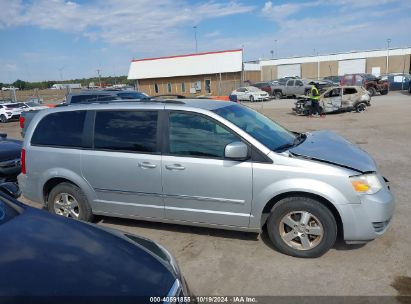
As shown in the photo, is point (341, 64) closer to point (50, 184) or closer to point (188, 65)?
point (188, 65)

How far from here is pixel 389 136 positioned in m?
11.0

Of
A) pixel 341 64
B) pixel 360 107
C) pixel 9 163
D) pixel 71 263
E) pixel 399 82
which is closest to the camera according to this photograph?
pixel 71 263

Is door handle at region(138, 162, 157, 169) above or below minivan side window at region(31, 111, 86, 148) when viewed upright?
below

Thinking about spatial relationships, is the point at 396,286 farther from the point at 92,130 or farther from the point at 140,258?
the point at 92,130

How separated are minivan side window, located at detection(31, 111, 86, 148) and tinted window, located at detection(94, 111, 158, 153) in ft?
1.00

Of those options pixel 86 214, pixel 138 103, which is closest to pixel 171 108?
pixel 138 103

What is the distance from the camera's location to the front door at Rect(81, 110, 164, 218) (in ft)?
13.9

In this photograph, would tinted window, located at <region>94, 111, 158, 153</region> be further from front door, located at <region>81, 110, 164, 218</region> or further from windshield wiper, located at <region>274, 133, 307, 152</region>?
windshield wiper, located at <region>274, 133, 307, 152</region>

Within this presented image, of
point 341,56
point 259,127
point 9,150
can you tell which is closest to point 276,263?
point 259,127

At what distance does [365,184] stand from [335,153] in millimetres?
537

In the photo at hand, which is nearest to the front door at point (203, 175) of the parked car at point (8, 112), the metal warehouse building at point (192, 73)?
the parked car at point (8, 112)

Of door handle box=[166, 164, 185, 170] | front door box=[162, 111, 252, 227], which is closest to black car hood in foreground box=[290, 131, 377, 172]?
front door box=[162, 111, 252, 227]

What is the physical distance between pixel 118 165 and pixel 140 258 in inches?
89.1

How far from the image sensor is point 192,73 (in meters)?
40.9
